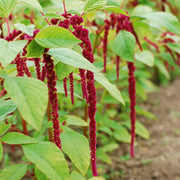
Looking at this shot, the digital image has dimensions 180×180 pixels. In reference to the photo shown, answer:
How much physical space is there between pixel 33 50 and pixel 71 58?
0.09 meters

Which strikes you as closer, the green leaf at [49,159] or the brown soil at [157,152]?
the green leaf at [49,159]

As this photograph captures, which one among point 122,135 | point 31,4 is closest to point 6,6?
point 31,4

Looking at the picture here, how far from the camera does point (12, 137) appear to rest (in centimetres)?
63

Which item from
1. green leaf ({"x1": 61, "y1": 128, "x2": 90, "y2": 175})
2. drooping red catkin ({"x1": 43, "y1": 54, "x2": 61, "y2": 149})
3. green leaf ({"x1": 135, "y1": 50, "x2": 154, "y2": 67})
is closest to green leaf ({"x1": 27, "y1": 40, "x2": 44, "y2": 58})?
drooping red catkin ({"x1": 43, "y1": 54, "x2": 61, "y2": 149})

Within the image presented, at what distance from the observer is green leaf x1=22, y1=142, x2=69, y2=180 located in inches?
21.5

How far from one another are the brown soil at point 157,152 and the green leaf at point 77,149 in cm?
111

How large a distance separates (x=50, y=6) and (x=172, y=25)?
0.43m

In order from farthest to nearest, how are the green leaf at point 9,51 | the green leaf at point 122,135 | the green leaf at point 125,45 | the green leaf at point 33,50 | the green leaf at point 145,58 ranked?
1. the green leaf at point 122,135
2. the green leaf at point 145,58
3. the green leaf at point 125,45
4. the green leaf at point 33,50
5. the green leaf at point 9,51

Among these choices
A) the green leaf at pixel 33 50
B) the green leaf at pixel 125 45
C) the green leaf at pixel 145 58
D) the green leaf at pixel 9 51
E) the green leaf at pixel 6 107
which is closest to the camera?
the green leaf at pixel 9 51

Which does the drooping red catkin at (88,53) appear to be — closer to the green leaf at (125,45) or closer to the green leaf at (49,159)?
the green leaf at (49,159)

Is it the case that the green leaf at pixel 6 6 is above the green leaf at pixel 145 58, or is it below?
above

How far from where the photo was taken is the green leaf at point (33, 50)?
1.83 feet

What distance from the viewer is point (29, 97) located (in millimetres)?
475

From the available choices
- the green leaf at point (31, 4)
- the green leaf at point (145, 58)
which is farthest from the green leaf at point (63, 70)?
the green leaf at point (145, 58)
